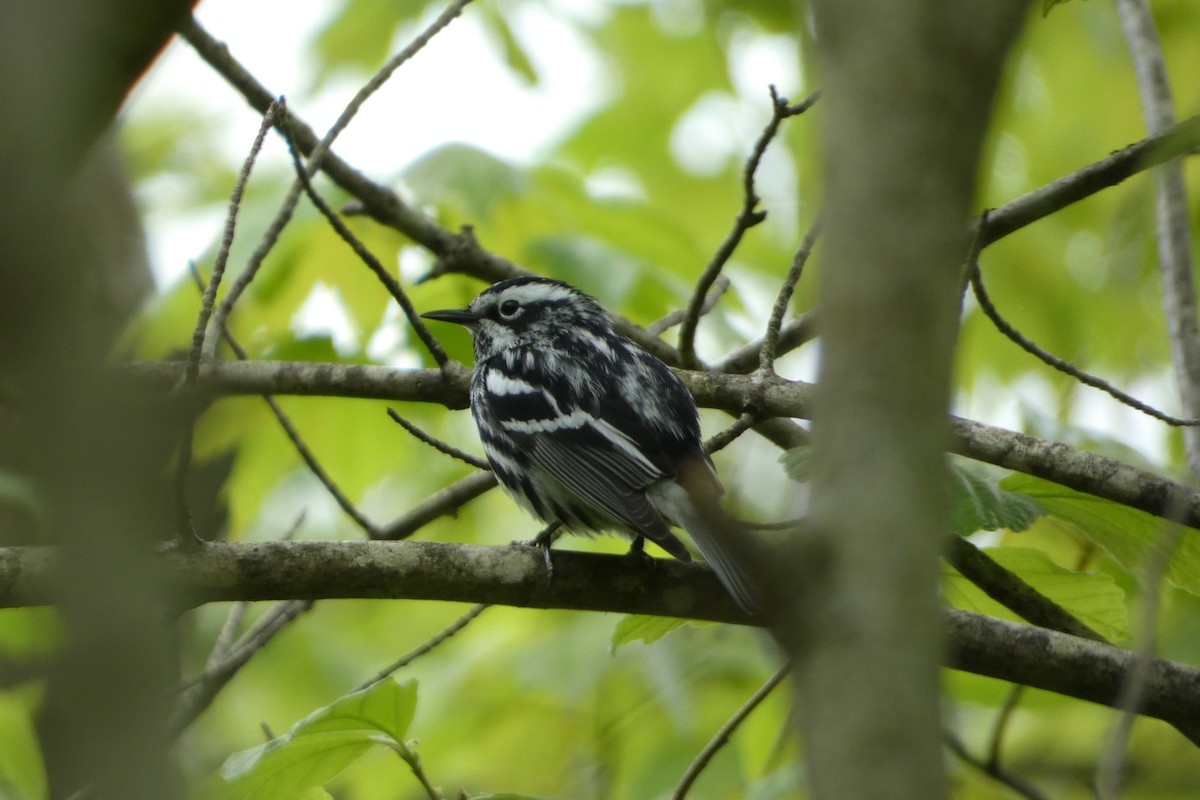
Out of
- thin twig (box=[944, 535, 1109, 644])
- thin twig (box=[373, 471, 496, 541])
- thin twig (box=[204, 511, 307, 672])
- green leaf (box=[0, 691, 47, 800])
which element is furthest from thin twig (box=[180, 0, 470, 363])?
thin twig (box=[944, 535, 1109, 644])

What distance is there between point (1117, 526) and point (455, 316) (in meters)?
2.44

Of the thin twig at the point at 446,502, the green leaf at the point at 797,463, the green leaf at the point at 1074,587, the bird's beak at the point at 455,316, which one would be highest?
the bird's beak at the point at 455,316

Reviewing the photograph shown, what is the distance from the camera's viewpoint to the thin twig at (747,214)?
3.05 metres

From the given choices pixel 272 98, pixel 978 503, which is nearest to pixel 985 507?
pixel 978 503

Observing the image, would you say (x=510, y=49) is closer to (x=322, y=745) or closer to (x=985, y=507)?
(x=985, y=507)

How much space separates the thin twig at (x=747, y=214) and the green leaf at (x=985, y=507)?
2.85 feet

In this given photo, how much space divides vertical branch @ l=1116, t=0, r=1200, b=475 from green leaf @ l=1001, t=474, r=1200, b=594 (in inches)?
21.7

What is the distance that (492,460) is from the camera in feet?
13.3

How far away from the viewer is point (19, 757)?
411 cm

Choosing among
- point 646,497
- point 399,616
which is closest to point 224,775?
point 646,497

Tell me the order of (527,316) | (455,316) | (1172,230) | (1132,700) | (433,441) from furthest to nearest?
(527,316), (455,316), (1172,230), (433,441), (1132,700)

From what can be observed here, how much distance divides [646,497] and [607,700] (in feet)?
6.64

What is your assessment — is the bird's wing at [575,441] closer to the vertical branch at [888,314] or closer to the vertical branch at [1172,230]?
the vertical branch at [1172,230]

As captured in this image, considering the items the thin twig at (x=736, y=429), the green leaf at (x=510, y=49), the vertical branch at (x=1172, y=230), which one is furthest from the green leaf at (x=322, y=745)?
the green leaf at (x=510, y=49)
